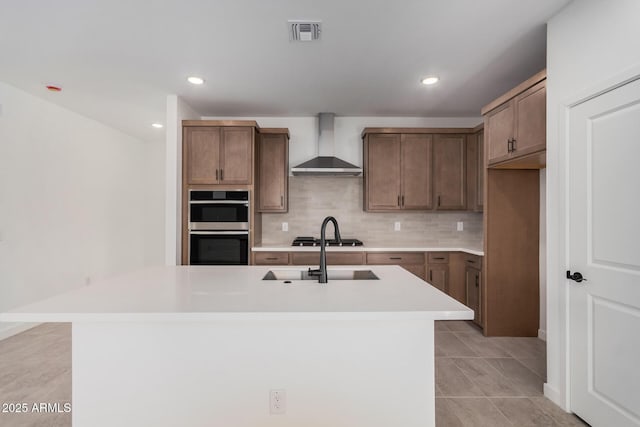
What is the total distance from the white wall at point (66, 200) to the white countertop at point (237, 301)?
2603mm

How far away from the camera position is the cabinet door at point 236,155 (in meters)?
3.89

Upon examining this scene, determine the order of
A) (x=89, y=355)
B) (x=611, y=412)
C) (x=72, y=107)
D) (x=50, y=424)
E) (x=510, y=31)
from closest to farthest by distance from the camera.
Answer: (x=89, y=355), (x=611, y=412), (x=50, y=424), (x=510, y=31), (x=72, y=107)

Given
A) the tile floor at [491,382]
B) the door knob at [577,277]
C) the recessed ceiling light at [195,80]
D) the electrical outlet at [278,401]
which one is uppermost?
the recessed ceiling light at [195,80]

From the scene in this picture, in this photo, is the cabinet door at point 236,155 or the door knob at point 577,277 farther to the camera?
the cabinet door at point 236,155

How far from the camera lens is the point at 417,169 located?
168 inches

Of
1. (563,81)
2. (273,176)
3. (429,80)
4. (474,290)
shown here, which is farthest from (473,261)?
(273,176)

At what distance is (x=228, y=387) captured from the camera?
1600 mm

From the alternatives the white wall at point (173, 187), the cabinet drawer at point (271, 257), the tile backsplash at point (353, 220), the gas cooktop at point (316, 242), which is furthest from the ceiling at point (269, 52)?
the cabinet drawer at point (271, 257)

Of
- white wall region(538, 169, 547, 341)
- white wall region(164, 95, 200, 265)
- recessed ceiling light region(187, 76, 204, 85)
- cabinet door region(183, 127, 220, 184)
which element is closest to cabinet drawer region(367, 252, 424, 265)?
white wall region(538, 169, 547, 341)

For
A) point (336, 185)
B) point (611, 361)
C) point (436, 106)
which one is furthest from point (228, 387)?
point (436, 106)

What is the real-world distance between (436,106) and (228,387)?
384cm

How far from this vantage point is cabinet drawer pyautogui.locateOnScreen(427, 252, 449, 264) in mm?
3975

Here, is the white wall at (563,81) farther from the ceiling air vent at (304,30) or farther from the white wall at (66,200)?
the white wall at (66,200)

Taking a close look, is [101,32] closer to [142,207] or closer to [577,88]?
[577,88]
